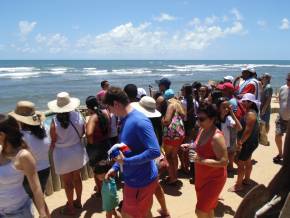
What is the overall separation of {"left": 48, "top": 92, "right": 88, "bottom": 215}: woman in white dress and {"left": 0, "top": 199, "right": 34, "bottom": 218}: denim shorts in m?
1.54

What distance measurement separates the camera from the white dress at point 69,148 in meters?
4.69

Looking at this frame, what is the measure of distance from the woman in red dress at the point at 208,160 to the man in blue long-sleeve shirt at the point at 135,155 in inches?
20.9

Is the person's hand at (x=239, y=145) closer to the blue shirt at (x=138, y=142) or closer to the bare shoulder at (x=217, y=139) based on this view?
the bare shoulder at (x=217, y=139)

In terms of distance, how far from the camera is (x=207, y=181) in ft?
12.4

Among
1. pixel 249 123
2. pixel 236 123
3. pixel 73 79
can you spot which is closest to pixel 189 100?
pixel 236 123

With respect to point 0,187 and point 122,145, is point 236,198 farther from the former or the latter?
point 0,187

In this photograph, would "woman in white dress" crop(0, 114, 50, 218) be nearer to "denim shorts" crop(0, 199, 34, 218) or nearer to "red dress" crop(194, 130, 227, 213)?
"denim shorts" crop(0, 199, 34, 218)

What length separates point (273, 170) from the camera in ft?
22.0

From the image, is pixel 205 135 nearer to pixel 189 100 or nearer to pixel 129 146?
pixel 129 146

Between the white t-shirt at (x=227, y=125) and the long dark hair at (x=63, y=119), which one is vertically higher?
the long dark hair at (x=63, y=119)

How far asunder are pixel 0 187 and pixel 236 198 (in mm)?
3646

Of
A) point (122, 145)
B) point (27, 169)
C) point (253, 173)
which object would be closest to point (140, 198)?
point (122, 145)

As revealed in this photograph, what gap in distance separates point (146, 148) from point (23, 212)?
3.84ft

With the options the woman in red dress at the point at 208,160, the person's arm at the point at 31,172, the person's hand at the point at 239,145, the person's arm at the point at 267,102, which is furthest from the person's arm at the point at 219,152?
the person's arm at the point at 267,102
